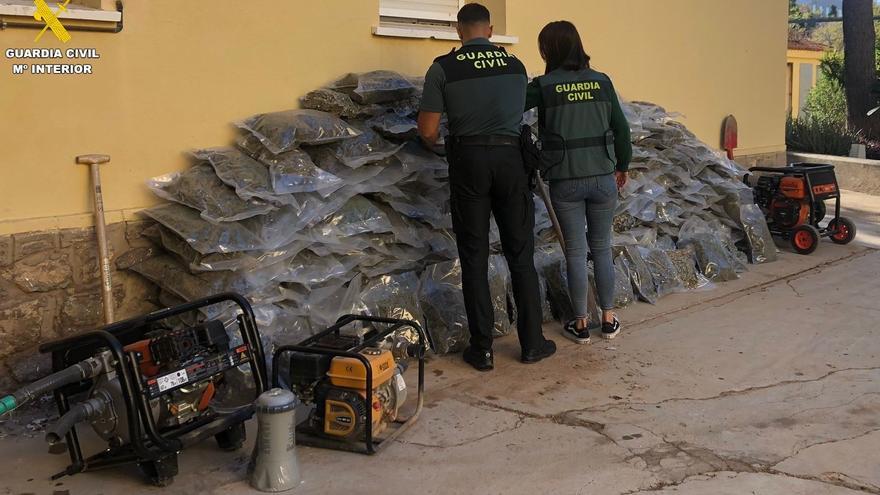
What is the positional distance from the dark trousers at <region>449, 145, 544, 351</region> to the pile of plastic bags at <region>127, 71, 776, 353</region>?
0.41m

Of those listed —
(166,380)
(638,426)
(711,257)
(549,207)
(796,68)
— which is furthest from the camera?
(796,68)

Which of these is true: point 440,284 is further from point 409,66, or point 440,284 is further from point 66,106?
point 66,106

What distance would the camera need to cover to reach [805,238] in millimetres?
7918

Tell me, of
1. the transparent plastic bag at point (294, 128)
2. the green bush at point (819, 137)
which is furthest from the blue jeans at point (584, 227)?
the green bush at point (819, 137)

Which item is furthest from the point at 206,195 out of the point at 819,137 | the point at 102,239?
the point at 819,137

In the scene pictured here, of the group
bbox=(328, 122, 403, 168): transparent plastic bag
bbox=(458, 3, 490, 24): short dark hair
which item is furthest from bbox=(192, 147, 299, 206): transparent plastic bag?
bbox=(458, 3, 490, 24): short dark hair

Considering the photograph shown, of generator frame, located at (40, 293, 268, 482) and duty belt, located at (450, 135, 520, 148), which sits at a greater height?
duty belt, located at (450, 135, 520, 148)

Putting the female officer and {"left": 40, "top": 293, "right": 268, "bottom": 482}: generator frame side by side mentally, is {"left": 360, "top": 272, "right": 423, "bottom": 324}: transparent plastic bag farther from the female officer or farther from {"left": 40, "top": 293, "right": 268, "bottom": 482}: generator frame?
{"left": 40, "top": 293, "right": 268, "bottom": 482}: generator frame

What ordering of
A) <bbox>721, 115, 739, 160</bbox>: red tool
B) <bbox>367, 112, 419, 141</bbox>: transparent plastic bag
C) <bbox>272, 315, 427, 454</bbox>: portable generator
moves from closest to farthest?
<bbox>272, 315, 427, 454</bbox>: portable generator, <bbox>367, 112, 419, 141</bbox>: transparent plastic bag, <bbox>721, 115, 739, 160</bbox>: red tool

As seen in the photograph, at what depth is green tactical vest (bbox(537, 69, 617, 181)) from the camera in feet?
17.2

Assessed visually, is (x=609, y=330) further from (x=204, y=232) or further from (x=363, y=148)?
(x=204, y=232)

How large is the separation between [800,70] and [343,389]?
24.2m

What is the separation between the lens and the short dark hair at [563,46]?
520 centimetres

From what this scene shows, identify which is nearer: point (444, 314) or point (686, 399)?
point (686, 399)
